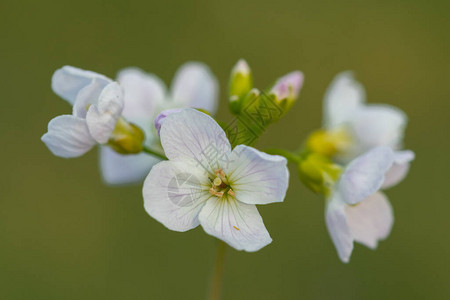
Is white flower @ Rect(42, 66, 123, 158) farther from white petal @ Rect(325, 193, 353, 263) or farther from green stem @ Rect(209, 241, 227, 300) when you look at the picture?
white petal @ Rect(325, 193, 353, 263)

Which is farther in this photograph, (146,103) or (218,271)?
(146,103)

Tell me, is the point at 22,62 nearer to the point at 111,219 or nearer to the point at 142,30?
the point at 142,30

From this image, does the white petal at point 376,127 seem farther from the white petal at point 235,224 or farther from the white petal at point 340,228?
the white petal at point 235,224

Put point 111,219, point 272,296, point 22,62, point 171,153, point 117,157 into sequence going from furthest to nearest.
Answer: point 22,62, point 111,219, point 272,296, point 117,157, point 171,153

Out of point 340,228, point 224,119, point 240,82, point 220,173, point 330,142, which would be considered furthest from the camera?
point 224,119

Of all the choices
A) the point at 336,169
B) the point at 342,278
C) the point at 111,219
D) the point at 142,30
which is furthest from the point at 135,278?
the point at 142,30

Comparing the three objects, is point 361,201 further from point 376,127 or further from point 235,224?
point 376,127

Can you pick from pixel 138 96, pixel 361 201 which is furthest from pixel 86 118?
pixel 361 201
